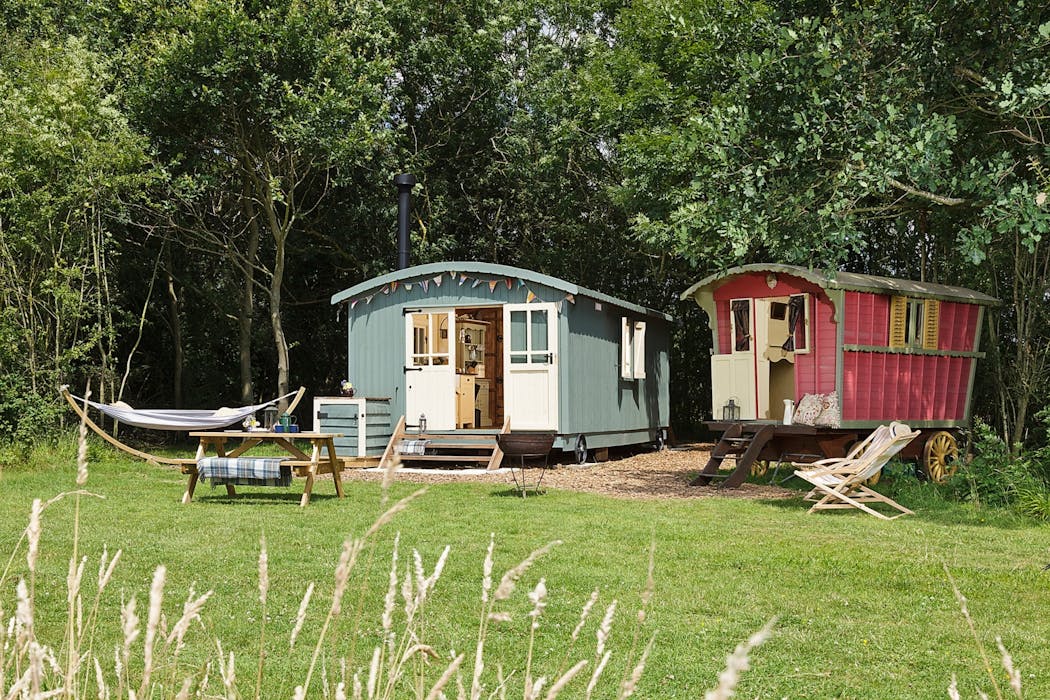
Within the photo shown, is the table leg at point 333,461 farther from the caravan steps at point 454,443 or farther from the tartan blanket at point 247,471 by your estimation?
the caravan steps at point 454,443

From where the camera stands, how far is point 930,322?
11141 millimetres

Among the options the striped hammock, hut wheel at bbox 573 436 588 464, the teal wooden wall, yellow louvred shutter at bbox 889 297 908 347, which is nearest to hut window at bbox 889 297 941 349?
yellow louvred shutter at bbox 889 297 908 347

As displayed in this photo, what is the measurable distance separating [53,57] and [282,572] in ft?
37.4

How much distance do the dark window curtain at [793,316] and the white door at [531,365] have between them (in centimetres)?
306

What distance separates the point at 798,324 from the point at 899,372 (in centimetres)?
117

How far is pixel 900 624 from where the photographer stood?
447 centimetres

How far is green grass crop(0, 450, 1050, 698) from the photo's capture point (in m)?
3.84

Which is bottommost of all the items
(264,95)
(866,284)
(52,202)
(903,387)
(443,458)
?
(443,458)

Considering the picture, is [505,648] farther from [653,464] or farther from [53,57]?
[53,57]

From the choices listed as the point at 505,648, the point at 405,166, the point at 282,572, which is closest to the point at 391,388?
the point at 405,166

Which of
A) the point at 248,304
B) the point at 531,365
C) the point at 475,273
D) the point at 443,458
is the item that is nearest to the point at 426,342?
the point at 475,273

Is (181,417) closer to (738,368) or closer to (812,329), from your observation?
(738,368)

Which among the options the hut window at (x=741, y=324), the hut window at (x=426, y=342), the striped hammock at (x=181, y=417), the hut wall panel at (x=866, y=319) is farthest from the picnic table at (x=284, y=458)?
the hut wall panel at (x=866, y=319)

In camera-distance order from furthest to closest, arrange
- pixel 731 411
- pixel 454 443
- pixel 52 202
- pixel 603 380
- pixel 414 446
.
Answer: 1. pixel 603 380
2. pixel 414 446
3. pixel 454 443
4. pixel 52 202
5. pixel 731 411
